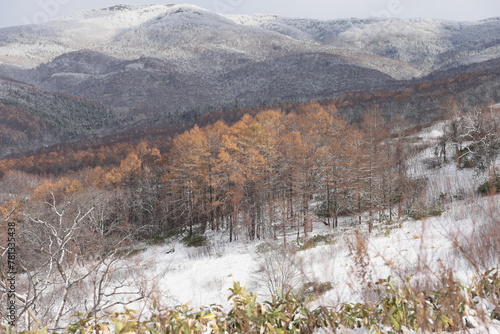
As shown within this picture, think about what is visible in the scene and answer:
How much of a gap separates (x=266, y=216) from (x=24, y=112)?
589 ft

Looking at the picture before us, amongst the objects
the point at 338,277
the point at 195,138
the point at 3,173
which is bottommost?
the point at 3,173

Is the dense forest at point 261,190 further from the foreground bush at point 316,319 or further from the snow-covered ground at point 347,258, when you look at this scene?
the foreground bush at point 316,319

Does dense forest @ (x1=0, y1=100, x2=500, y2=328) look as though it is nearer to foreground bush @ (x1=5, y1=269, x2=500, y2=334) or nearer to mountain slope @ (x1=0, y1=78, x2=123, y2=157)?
foreground bush @ (x1=5, y1=269, x2=500, y2=334)

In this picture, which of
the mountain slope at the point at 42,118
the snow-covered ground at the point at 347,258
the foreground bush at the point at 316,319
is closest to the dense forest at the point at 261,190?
the snow-covered ground at the point at 347,258

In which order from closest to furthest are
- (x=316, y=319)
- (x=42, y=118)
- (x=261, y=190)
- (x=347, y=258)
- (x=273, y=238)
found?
(x=316, y=319) < (x=347, y=258) < (x=273, y=238) < (x=261, y=190) < (x=42, y=118)

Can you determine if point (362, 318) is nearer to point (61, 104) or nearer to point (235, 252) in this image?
point (235, 252)

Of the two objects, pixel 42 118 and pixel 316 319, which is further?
pixel 42 118

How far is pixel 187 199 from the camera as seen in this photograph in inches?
1173

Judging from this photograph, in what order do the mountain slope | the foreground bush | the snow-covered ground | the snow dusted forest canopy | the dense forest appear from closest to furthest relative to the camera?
the foreground bush → the snow dusted forest canopy → the snow-covered ground → the dense forest → the mountain slope

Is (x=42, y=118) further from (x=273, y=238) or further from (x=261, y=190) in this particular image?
(x=273, y=238)

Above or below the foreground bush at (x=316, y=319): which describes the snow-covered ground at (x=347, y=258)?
below

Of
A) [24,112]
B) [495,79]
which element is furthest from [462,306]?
[24,112]

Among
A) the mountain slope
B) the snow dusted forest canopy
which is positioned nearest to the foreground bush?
the snow dusted forest canopy

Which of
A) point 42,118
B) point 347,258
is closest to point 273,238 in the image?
point 347,258
